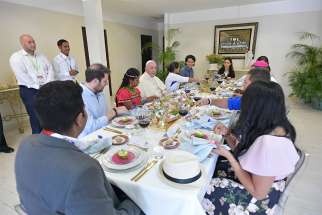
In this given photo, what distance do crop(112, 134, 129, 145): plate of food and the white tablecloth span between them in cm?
31

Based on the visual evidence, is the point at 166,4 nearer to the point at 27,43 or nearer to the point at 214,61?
the point at 214,61

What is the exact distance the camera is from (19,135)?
3.33m

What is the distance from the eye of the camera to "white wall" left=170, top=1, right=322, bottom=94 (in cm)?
477

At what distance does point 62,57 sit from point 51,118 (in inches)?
134

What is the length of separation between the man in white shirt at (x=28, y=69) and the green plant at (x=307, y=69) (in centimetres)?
523

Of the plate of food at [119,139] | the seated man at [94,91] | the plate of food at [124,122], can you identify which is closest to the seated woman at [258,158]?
the plate of food at [119,139]

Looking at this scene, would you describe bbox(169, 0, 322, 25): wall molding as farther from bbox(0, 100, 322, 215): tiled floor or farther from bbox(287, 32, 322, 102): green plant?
bbox(0, 100, 322, 215): tiled floor

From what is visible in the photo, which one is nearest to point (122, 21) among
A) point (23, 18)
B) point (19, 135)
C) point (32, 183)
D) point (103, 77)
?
point (23, 18)

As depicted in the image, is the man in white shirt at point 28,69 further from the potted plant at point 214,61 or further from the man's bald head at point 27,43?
the potted plant at point 214,61

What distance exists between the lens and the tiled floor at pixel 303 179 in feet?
5.57

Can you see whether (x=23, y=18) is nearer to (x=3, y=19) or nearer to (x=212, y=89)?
(x=3, y=19)

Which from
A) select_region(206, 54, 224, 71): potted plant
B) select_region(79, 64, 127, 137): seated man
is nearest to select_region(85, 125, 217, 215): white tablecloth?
select_region(79, 64, 127, 137): seated man

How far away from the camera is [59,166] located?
0.67 metres

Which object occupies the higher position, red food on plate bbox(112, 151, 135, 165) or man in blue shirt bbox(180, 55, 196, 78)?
man in blue shirt bbox(180, 55, 196, 78)
